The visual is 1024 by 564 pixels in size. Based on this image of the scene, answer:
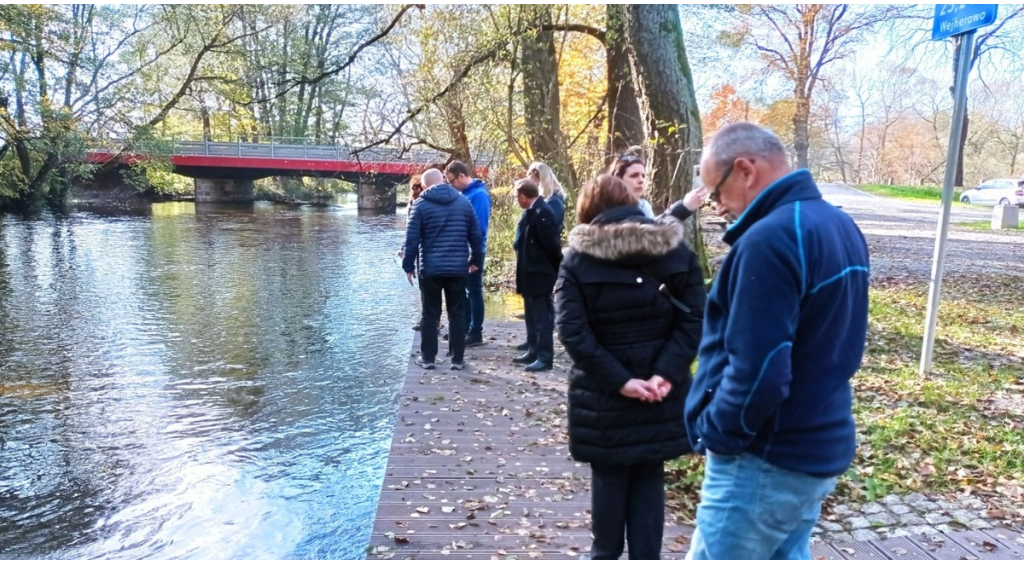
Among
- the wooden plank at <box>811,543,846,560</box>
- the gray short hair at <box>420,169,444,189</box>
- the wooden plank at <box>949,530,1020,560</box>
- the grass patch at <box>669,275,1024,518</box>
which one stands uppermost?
the gray short hair at <box>420,169,444,189</box>

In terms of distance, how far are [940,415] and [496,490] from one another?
3.31m

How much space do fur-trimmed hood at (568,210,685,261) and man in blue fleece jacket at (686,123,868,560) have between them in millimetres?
675

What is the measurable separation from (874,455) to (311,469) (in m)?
3.61

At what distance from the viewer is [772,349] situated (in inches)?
76.0

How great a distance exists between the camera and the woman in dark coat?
2.91 metres

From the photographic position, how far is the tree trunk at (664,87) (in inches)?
288

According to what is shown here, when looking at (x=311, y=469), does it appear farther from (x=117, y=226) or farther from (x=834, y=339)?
(x=117, y=226)

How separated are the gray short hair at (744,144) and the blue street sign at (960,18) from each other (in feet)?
14.2

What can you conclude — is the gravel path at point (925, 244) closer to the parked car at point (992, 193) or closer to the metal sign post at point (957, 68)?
the parked car at point (992, 193)

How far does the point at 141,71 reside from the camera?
27750 millimetres

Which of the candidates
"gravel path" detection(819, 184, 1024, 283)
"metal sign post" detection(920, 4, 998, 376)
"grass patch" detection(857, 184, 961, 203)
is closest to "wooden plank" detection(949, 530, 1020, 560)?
"metal sign post" detection(920, 4, 998, 376)

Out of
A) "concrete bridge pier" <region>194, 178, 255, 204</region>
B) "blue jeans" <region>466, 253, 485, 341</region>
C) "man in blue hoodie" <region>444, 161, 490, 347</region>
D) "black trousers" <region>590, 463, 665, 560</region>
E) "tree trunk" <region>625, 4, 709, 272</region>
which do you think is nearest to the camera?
"black trousers" <region>590, 463, 665, 560</region>

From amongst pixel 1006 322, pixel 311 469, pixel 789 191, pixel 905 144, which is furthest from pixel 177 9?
pixel 905 144

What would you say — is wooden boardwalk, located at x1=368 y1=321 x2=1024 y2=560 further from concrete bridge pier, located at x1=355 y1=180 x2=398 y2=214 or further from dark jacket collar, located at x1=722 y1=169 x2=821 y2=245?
concrete bridge pier, located at x1=355 y1=180 x2=398 y2=214
